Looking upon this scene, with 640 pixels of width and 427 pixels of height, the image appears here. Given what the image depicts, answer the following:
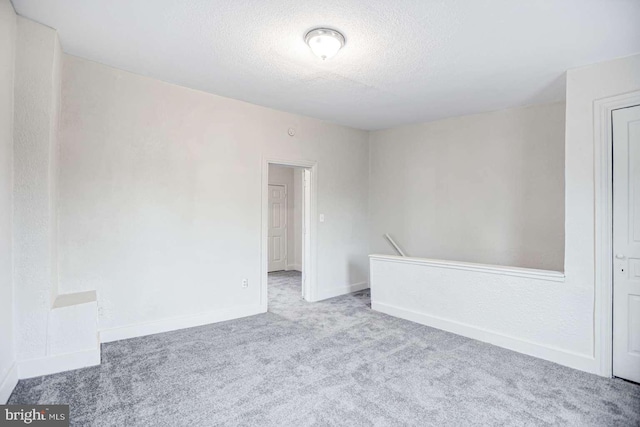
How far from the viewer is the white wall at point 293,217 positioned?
7.37 m

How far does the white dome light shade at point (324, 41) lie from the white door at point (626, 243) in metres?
2.22

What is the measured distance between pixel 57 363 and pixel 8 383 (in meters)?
0.36

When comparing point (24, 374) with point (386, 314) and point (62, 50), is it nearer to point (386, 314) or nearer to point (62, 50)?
point (62, 50)

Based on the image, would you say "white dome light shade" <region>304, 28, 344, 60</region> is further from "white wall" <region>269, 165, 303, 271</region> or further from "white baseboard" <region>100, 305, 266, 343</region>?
"white wall" <region>269, 165, 303, 271</region>

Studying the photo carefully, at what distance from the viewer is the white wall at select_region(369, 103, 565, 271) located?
379 centimetres

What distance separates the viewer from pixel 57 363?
2545mm

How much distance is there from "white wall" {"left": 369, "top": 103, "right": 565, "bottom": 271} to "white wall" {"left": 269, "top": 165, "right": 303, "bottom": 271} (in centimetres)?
229

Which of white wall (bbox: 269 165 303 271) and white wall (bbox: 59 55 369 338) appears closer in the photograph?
white wall (bbox: 59 55 369 338)

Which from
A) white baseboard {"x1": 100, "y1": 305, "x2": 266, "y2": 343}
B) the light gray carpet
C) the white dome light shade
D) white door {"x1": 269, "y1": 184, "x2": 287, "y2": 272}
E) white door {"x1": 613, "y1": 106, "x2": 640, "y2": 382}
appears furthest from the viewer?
white door {"x1": 269, "y1": 184, "x2": 287, "y2": 272}

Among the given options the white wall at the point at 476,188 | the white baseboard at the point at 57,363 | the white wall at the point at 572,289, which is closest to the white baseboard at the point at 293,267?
the white wall at the point at 476,188

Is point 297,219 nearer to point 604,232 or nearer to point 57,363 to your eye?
point 57,363

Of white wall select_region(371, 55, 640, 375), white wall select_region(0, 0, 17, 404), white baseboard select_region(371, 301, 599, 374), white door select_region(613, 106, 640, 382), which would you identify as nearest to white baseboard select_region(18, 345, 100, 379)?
white wall select_region(0, 0, 17, 404)

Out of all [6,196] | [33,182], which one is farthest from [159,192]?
[6,196]

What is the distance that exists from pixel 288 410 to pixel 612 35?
10.9ft
